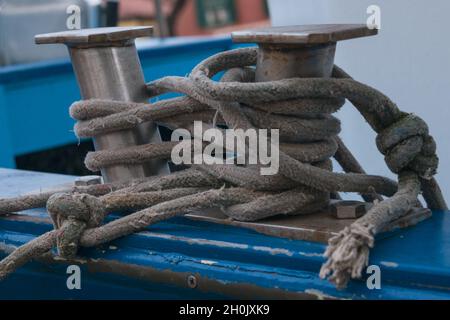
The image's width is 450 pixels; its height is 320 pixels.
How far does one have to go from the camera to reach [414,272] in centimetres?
96

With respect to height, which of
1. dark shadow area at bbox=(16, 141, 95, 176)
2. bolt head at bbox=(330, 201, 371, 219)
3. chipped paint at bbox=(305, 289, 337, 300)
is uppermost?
bolt head at bbox=(330, 201, 371, 219)

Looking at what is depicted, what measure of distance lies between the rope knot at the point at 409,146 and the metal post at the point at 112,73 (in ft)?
1.25

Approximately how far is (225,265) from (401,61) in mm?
710

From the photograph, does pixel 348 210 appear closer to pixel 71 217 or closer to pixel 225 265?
pixel 225 265

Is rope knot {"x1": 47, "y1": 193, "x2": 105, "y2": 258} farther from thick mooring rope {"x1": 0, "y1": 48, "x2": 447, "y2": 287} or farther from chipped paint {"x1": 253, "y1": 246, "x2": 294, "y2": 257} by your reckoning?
chipped paint {"x1": 253, "y1": 246, "x2": 294, "y2": 257}

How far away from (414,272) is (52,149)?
103 inches

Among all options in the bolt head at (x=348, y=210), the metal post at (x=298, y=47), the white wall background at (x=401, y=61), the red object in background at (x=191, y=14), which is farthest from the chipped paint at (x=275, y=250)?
the red object in background at (x=191, y=14)

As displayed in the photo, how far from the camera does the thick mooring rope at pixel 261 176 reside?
1.10 meters

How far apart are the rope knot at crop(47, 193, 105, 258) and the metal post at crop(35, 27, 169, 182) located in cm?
14

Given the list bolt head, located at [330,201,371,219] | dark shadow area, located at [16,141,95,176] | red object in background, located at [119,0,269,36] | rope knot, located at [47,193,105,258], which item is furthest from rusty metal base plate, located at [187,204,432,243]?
red object in background, located at [119,0,269,36]

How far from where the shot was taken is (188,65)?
3.87m

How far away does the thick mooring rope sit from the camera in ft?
3.62

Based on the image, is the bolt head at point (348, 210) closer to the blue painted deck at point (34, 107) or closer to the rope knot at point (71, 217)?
the rope knot at point (71, 217)

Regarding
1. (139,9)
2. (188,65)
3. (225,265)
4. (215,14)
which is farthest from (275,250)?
(215,14)
